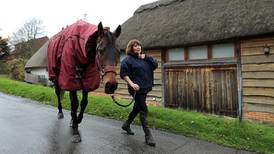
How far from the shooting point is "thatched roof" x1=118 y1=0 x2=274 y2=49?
32.7ft

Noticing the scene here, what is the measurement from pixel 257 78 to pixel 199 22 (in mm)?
3321

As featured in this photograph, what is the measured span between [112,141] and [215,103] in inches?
280

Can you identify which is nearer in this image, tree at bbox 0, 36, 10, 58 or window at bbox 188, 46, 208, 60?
window at bbox 188, 46, 208, 60

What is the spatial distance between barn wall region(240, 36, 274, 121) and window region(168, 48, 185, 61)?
274 centimetres

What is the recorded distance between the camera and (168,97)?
1312cm

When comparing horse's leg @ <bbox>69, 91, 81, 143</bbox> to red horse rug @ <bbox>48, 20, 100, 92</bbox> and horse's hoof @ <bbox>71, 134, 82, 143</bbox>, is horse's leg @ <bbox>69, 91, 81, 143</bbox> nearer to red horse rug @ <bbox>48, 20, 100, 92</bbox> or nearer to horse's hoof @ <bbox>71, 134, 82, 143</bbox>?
horse's hoof @ <bbox>71, 134, 82, 143</bbox>

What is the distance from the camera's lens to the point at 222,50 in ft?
36.2

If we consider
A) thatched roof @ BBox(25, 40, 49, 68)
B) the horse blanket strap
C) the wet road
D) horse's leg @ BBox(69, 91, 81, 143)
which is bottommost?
the wet road

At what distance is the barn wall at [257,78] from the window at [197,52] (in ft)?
5.29

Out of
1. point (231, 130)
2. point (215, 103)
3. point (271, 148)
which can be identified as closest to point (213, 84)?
point (215, 103)

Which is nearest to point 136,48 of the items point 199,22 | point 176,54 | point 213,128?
point 213,128

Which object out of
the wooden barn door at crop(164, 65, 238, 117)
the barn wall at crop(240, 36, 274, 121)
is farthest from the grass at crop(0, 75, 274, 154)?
the wooden barn door at crop(164, 65, 238, 117)

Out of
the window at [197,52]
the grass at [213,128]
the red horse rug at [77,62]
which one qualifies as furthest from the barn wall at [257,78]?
the red horse rug at [77,62]

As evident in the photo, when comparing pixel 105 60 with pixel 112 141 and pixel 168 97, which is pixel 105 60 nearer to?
pixel 112 141
